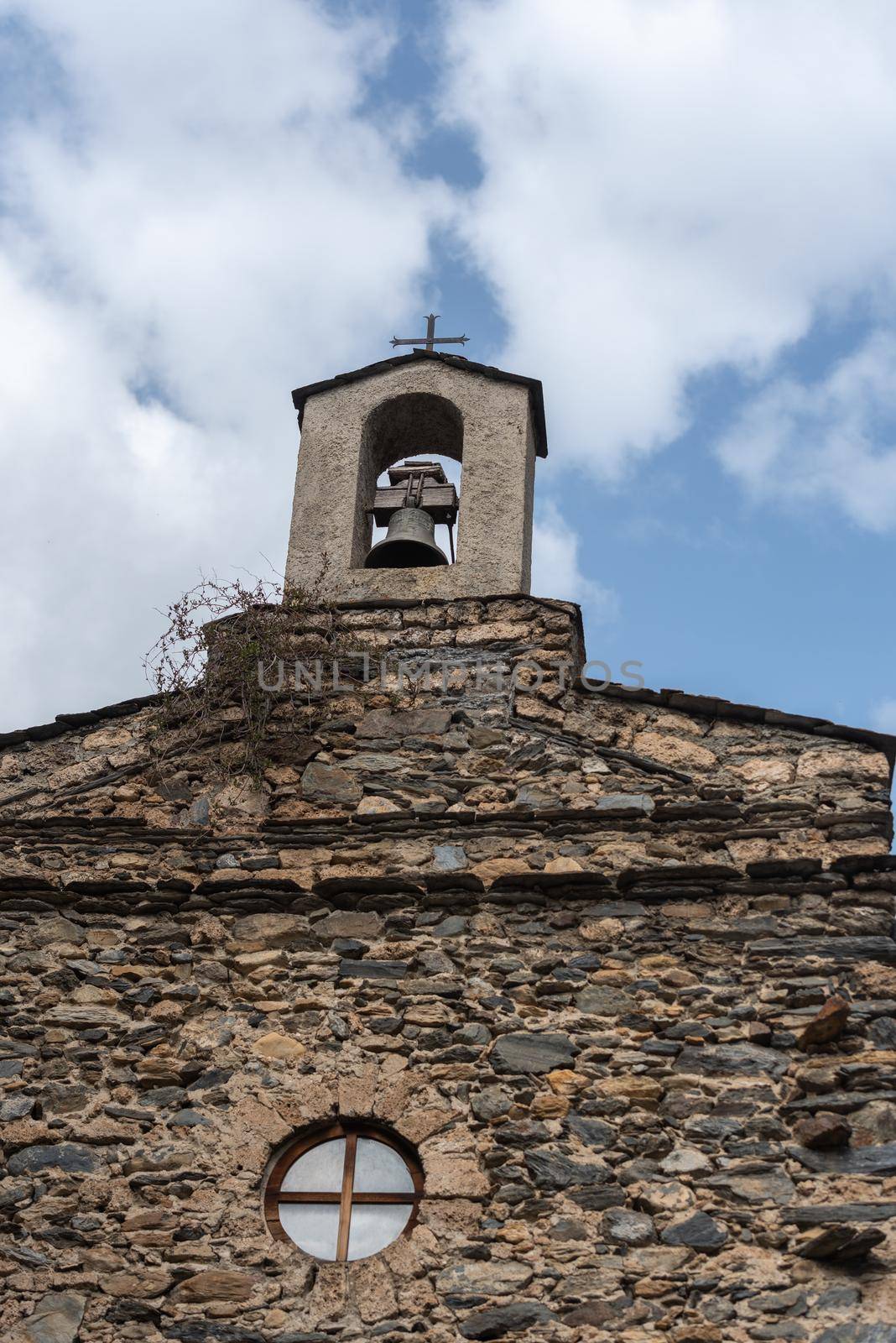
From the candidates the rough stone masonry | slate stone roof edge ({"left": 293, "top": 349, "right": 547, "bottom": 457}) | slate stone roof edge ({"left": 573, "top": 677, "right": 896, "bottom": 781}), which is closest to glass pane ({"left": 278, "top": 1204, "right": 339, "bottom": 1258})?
the rough stone masonry

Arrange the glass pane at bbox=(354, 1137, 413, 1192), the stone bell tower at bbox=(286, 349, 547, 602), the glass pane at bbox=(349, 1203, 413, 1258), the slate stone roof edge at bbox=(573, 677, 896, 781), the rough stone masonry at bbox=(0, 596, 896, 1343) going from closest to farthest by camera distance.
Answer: the rough stone masonry at bbox=(0, 596, 896, 1343) → the glass pane at bbox=(349, 1203, 413, 1258) → the glass pane at bbox=(354, 1137, 413, 1192) → the slate stone roof edge at bbox=(573, 677, 896, 781) → the stone bell tower at bbox=(286, 349, 547, 602)

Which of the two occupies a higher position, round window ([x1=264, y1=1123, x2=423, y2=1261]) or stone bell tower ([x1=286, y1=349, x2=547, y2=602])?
stone bell tower ([x1=286, y1=349, x2=547, y2=602])

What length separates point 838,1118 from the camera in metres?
5.08

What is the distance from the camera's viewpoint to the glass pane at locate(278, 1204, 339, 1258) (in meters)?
5.18

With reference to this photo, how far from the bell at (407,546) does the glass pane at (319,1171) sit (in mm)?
3347

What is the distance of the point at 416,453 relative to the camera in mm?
8742

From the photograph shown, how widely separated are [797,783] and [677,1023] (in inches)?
51.1

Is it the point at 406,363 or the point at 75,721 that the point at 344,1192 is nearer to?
the point at 75,721

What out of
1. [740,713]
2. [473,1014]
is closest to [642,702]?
[740,713]

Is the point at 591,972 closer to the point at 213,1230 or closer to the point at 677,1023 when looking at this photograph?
the point at 677,1023

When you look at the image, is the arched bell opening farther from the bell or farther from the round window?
the round window

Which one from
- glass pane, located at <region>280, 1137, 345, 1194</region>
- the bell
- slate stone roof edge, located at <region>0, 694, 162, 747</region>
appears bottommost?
glass pane, located at <region>280, 1137, 345, 1194</region>

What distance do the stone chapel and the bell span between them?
616 mm

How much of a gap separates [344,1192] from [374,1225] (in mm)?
158
